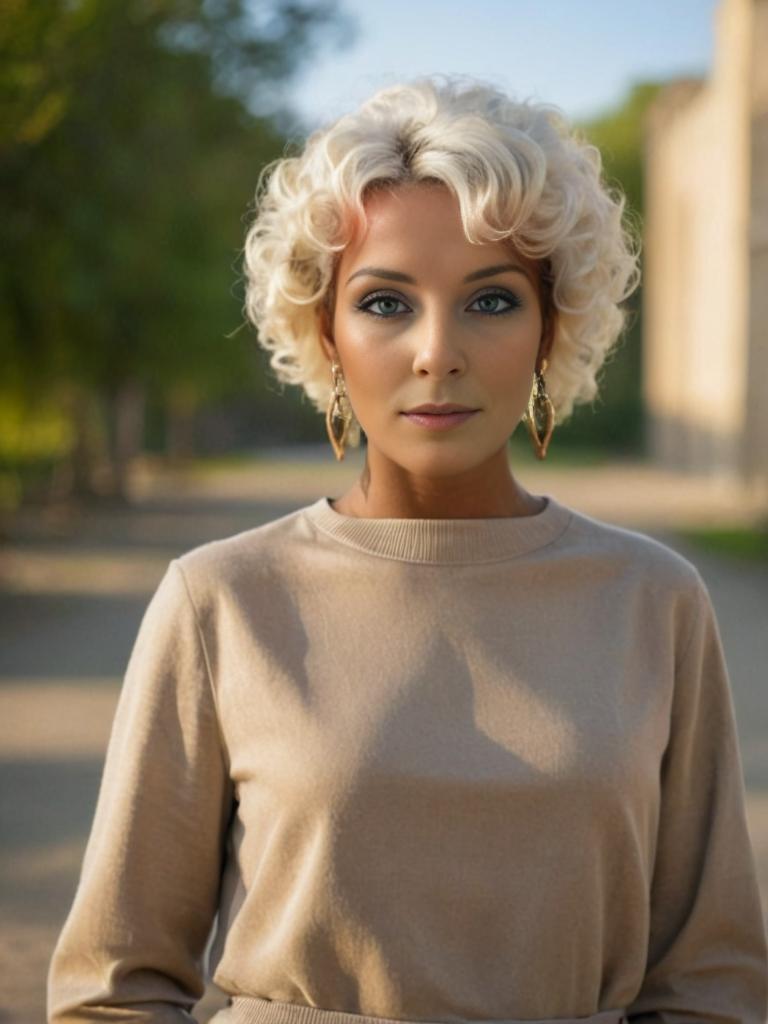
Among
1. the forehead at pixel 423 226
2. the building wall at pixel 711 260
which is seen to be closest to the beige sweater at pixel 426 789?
the forehead at pixel 423 226

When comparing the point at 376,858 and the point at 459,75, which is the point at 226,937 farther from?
the point at 459,75

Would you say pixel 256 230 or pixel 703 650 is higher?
pixel 256 230

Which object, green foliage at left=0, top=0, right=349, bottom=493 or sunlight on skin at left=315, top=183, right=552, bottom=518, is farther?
green foliage at left=0, top=0, right=349, bottom=493

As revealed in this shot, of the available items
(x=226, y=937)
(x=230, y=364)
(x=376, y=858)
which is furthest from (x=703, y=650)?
(x=230, y=364)

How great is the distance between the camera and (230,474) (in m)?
41.0

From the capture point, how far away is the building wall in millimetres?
29156

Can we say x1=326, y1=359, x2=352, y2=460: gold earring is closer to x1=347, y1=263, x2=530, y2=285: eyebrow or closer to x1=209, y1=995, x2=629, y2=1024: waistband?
x1=347, y1=263, x2=530, y2=285: eyebrow

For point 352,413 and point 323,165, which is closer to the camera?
point 323,165

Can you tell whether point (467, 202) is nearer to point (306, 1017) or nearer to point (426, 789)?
point (426, 789)

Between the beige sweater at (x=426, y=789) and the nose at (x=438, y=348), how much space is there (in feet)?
0.69

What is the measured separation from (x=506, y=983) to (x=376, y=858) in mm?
213

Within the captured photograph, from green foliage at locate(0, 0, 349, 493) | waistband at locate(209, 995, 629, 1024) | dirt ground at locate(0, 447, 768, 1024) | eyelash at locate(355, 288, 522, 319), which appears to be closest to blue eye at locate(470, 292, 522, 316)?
eyelash at locate(355, 288, 522, 319)

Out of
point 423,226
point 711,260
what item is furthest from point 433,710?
point 711,260

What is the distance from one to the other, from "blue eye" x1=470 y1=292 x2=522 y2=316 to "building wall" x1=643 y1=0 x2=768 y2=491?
86.2ft
